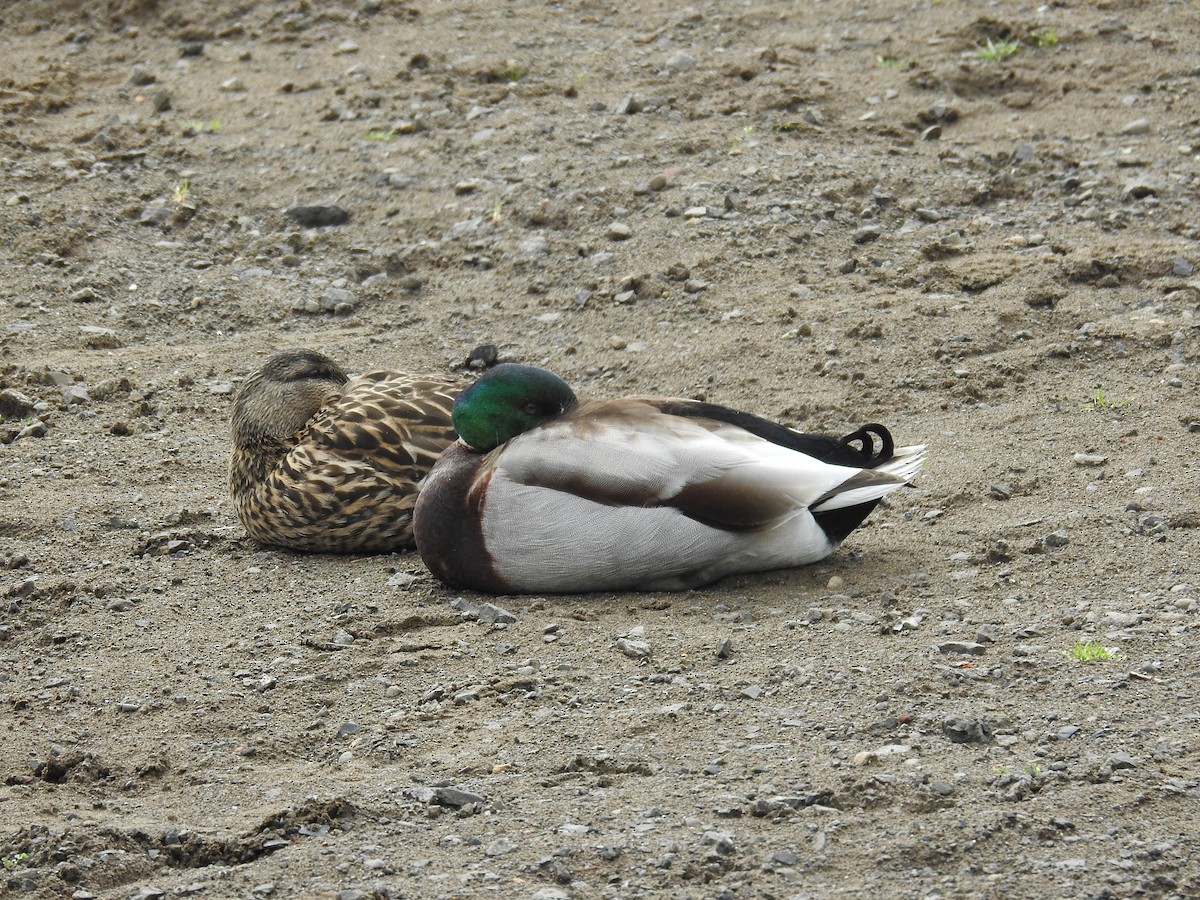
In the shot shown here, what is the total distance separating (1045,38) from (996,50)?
12.5 inches

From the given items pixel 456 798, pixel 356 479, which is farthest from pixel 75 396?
pixel 456 798

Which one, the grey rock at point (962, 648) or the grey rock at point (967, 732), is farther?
the grey rock at point (962, 648)

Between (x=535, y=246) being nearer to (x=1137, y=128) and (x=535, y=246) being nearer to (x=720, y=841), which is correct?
(x=1137, y=128)

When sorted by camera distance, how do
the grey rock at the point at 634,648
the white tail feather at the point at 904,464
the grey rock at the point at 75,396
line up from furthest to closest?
the grey rock at the point at 75,396
the white tail feather at the point at 904,464
the grey rock at the point at 634,648

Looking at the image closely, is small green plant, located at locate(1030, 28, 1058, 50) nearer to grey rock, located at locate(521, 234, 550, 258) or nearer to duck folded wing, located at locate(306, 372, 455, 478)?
grey rock, located at locate(521, 234, 550, 258)

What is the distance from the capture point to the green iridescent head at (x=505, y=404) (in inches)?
203

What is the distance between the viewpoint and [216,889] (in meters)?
3.40

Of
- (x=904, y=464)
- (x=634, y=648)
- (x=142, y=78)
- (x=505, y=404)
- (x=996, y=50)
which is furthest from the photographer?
(x=142, y=78)

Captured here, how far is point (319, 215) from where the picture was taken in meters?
8.41

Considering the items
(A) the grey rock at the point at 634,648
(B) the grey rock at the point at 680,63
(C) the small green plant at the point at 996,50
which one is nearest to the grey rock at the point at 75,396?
(A) the grey rock at the point at 634,648

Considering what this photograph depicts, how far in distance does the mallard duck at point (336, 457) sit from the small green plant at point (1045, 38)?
15.8ft

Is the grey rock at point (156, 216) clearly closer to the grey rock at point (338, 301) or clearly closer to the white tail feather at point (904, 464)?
the grey rock at point (338, 301)

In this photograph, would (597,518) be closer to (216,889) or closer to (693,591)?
(693,591)

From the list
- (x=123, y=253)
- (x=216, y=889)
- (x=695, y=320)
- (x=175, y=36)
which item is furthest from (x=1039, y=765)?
(x=175, y=36)
